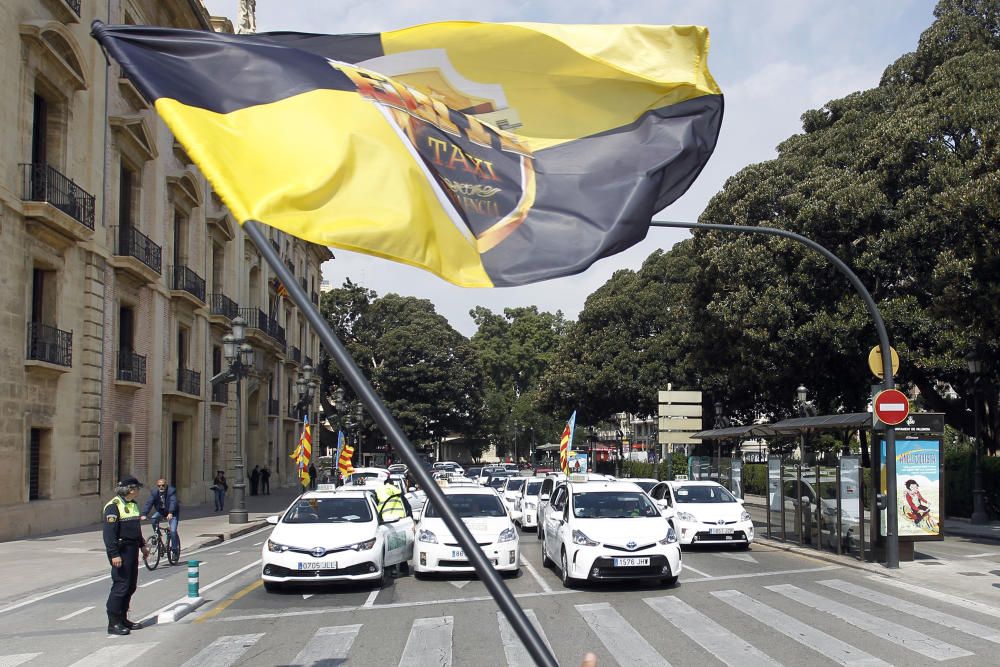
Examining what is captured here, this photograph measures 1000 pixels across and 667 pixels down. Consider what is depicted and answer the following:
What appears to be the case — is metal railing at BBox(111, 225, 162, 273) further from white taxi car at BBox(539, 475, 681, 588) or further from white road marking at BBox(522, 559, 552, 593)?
white taxi car at BBox(539, 475, 681, 588)

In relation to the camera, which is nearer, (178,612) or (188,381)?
(178,612)

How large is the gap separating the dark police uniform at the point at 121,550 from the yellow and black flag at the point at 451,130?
7.60 m

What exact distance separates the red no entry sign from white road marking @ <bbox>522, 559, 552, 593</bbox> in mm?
6602

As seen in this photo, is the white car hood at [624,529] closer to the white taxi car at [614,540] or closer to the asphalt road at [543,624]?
the white taxi car at [614,540]

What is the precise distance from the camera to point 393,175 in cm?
493

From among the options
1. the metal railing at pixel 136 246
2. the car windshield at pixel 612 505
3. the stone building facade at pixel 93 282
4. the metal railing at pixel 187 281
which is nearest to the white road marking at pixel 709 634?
the car windshield at pixel 612 505

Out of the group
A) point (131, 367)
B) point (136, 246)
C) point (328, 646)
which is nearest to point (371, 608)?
point (328, 646)

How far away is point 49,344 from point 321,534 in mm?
13746

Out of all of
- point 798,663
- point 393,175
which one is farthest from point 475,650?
point 393,175

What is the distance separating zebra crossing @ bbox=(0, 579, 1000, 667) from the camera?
931 cm

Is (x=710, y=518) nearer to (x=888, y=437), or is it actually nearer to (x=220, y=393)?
(x=888, y=437)

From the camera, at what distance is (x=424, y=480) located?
11.7 ft

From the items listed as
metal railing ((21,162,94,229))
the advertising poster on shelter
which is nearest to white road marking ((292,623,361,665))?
the advertising poster on shelter

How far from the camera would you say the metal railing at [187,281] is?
1428 inches
